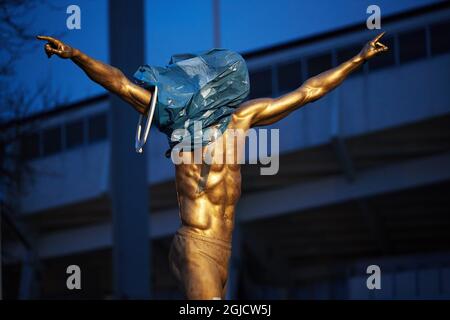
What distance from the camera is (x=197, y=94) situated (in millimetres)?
10266

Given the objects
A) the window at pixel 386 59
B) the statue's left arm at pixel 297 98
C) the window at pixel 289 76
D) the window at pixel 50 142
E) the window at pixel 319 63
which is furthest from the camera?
the window at pixel 50 142

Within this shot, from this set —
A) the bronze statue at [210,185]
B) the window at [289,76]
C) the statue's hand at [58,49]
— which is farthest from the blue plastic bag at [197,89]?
the window at [289,76]

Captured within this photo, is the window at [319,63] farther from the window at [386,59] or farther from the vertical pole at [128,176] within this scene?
the vertical pole at [128,176]

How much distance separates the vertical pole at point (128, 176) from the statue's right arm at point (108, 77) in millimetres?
16012

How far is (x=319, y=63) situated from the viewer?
40438mm

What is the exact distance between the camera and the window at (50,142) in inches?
1755

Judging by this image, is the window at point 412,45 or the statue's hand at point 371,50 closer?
the statue's hand at point 371,50

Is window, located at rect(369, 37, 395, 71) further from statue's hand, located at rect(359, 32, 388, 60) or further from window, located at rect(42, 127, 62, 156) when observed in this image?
statue's hand, located at rect(359, 32, 388, 60)

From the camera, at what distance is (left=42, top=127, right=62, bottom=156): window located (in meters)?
44.6

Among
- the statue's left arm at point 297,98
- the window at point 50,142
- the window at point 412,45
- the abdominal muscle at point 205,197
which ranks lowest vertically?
the abdominal muscle at point 205,197

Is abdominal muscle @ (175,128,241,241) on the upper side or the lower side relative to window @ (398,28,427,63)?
lower

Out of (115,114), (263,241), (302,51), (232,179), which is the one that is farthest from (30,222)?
(232,179)

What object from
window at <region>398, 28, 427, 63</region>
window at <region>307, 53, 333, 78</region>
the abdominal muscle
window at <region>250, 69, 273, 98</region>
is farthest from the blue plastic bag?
window at <region>250, 69, 273, 98</region>

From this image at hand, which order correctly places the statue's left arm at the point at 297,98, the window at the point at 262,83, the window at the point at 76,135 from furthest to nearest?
the window at the point at 76,135, the window at the point at 262,83, the statue's left arm at the point at 297,98
